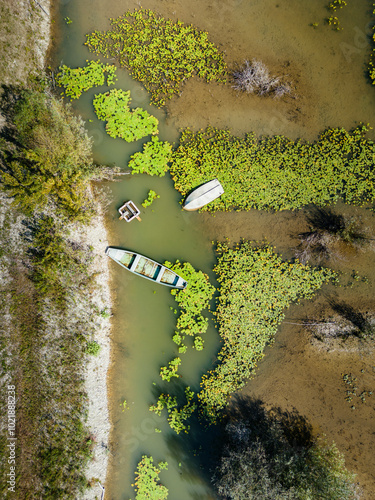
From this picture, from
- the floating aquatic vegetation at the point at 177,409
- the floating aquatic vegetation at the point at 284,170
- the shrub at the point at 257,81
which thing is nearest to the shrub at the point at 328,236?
the floating aquatic vegetation at the point at 284,170

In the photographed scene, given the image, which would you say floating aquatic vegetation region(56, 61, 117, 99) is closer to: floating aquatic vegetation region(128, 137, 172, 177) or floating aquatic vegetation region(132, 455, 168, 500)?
floating aquatic vegetation region(128, 137, 172, 177)

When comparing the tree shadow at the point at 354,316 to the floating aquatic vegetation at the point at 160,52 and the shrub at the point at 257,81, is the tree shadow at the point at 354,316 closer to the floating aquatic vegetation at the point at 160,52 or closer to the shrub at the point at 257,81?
the shrub at the point at 257,81

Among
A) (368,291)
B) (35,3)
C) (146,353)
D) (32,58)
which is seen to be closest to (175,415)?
(146,353)

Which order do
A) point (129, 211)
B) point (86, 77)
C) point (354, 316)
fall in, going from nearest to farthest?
point (354, 316) < point (129, 211) < point (86, 77)

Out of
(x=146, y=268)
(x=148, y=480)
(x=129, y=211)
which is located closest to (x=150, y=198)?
(x=129, y=211)

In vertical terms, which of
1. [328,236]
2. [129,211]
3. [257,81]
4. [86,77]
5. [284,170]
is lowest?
[129,211]

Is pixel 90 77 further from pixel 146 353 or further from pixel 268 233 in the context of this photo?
pixel 146 353

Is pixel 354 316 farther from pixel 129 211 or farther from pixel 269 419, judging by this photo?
pixel 129 211

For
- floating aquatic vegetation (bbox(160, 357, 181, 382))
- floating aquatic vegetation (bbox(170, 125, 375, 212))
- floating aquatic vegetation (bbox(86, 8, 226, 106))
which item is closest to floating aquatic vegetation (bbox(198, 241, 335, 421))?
floating aquatic vegetation (bbox(160, 357, 181, 382))
